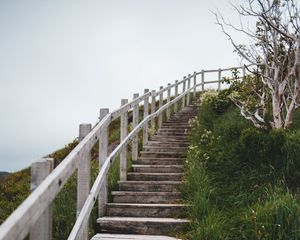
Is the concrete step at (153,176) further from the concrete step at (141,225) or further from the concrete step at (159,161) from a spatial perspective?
the concrete step at (141,225)

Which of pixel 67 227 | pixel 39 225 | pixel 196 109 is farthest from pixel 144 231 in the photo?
pixel 196 109

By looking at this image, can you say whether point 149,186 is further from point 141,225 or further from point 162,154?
point 162,154

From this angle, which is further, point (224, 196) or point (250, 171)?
point (250, 171)

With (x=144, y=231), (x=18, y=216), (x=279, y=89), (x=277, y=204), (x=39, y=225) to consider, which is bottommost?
(x=144, y=231)

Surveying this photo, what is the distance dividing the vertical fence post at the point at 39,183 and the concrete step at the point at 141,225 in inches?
151

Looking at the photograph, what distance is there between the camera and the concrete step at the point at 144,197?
26.8ft

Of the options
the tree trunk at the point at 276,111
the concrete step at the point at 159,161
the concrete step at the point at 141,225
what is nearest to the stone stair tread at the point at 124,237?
the concrete step at the point at 141,225

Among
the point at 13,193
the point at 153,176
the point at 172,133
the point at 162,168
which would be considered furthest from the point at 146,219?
the point at 13,193

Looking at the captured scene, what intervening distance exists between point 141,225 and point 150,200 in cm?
132

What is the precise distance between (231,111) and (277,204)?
845 centimetres

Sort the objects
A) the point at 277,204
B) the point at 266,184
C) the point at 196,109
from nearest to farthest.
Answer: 1. the point at 277,204
2. the point at 266,184
3. the point at 196,109

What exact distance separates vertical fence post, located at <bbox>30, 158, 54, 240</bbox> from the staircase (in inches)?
131

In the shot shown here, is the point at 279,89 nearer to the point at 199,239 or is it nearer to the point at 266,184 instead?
the point at 266,184

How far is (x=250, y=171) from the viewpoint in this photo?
7.89 m
